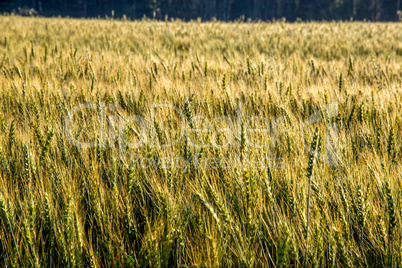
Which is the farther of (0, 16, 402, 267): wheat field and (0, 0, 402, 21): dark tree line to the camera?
(0, 0, 402, 21): dark tree line

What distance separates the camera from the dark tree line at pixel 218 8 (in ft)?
113

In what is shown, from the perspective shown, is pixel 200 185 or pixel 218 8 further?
pixel 218 8

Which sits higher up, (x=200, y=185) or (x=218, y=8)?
(x=218, y=8)

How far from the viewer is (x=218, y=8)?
142ft

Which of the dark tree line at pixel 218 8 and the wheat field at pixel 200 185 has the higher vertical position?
the dark tree line at pixel 218 8

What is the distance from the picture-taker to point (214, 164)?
1455 millimetres

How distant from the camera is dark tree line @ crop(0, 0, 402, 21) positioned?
34594mm

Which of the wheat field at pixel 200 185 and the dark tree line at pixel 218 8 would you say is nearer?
the wheat field at pixel 200 185

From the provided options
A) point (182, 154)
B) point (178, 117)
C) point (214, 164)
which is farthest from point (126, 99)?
point (214, 164)

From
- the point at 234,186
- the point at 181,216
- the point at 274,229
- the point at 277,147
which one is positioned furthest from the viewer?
the point at 277,147

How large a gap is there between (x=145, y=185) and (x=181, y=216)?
1.15ft

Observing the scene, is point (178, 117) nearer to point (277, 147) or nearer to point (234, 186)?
point (277, 147)

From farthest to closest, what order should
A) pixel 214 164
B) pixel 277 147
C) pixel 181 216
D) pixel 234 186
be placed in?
pixel 277 147 < pixel 214 164 < pixel 234 186 < pixel 181 216

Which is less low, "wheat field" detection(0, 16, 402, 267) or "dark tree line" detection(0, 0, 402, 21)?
"dark tree line" detection(0, 0, 402, 21)
